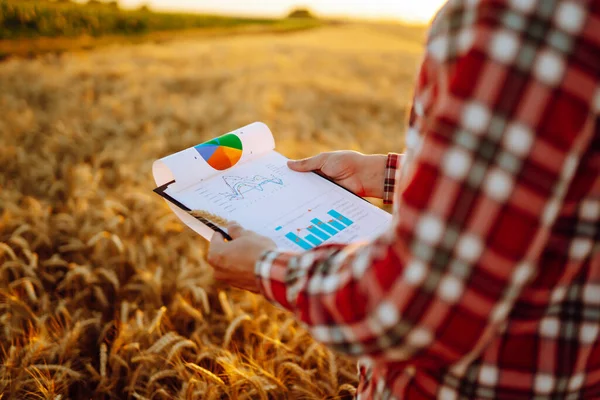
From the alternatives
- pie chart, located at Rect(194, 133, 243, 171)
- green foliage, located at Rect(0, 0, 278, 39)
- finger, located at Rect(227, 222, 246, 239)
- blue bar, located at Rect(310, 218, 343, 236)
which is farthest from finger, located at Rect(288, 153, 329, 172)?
green foliage, located at Rect(0, 0, 278, 39)

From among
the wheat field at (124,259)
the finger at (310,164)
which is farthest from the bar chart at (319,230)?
the wheat field at (124,259)

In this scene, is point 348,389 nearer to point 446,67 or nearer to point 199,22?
point 446,67

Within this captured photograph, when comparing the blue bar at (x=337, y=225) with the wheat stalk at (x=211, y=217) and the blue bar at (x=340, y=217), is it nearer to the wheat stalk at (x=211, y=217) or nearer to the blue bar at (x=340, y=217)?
the blue bar at (x=340, y=217)

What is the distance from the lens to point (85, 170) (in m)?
2.83

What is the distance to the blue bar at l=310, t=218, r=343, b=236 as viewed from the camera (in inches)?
45.7

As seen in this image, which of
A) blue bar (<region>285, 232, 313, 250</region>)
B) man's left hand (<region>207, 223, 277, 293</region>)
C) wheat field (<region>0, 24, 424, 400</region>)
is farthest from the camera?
wheat field (<region>0, 24, 424, 400</region>)

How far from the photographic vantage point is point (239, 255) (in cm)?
94

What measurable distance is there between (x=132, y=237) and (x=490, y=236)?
89.1 inches

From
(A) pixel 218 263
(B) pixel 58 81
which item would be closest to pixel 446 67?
(A) pixel 218 263

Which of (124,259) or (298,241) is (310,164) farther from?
(124,259)

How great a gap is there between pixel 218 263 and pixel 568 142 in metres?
0.68

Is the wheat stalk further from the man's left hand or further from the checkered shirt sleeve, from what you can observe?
the checkered shirt sleeve

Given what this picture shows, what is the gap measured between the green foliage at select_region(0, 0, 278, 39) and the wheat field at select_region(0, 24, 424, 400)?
341cm

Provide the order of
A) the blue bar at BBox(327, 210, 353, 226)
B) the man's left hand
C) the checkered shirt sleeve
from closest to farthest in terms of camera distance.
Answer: the man's left hand < the blue bar at BBox(327, 210, 353, 226) < the checkered shirt sleeve
